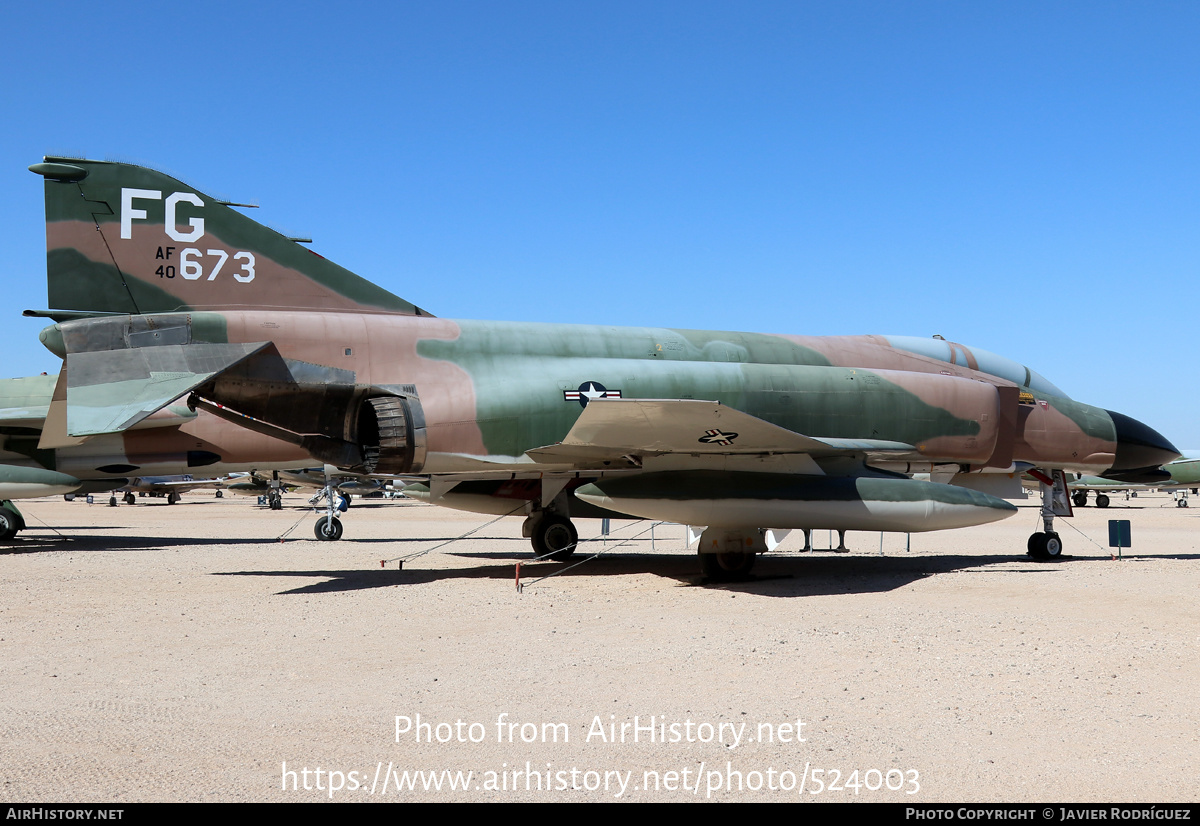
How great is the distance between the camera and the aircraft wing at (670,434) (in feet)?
31.6

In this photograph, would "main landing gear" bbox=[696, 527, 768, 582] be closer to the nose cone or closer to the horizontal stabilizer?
the horizontal stabilizer

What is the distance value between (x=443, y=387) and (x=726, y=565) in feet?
14.4

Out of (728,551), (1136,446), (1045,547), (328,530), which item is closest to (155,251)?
(728,551)

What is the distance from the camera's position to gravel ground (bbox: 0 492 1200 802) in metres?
4.11

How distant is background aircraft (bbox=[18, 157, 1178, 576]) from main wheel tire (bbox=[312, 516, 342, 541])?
7.71 m

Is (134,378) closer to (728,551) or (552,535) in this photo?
(552,535)

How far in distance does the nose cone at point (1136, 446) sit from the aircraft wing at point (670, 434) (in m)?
5.83

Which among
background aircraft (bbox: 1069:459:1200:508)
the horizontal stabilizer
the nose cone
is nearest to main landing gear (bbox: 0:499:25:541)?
the horizontal stabilizer

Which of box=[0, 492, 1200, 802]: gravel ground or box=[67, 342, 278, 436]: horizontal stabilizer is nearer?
box=[0, 492, 1200, 802]: gravel ground

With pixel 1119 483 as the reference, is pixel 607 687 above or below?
above

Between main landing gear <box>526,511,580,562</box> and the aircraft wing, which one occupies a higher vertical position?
the aircraft wing

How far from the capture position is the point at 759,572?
493 inches

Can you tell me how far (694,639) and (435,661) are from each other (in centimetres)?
225

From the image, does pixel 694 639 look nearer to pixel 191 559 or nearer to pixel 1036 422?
pixel 1036 422
